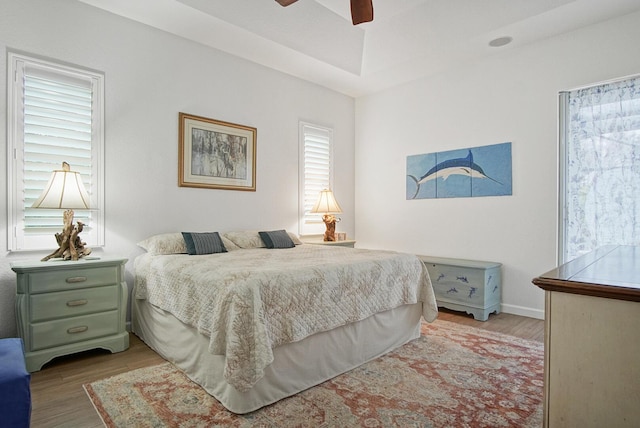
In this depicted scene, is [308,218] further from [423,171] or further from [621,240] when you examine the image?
[621,240]

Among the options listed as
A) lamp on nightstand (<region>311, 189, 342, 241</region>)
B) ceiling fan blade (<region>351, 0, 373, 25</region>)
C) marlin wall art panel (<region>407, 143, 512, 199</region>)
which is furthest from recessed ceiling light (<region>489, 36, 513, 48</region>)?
lamp on nightstand (<region>311, 189, 342, 241</region>)

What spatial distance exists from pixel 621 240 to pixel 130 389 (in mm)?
4187

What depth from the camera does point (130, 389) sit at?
7.35 feet

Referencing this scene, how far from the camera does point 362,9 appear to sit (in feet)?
7.86

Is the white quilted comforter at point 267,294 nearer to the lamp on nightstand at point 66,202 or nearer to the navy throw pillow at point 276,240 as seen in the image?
the lamp on nightstand at point 66,202

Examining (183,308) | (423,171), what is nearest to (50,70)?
(183,308)

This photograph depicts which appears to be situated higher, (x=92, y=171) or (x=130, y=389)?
(x=92, y=171)

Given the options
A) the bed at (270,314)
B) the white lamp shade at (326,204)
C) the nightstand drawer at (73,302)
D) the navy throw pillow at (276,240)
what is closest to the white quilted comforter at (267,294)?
the bed at (270,314)

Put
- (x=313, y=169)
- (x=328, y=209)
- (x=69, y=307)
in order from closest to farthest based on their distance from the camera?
(x=69, y=307) < (x=328, y=209) < (x=313, y=169)

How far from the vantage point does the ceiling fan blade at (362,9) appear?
236 centimetres

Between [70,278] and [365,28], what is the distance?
407 cm

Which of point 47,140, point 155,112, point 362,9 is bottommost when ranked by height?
point 47,140

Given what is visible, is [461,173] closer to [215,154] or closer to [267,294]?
[215,154]

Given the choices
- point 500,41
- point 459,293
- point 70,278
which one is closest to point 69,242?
point 70,278
